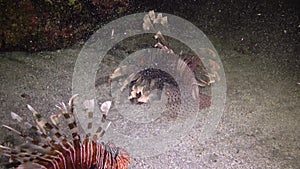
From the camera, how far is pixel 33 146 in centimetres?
204

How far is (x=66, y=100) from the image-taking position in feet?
12.1

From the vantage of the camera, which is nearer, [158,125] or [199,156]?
[199,156]

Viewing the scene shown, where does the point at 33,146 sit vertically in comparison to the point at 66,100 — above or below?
below

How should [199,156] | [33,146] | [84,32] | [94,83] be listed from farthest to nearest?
1. [84,32]
2. [94,83]
3. [199,156]
4. [33,146]

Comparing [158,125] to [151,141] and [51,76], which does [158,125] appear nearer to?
[151,141]

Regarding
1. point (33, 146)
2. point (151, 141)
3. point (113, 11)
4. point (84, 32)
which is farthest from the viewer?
point (113, 11)

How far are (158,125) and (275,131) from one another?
1.22 m

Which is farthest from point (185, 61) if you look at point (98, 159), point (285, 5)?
point (285, 5)

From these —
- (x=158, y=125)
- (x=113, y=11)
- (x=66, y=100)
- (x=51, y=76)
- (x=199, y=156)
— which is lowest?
(x=199, y=156)

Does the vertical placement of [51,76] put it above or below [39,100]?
above

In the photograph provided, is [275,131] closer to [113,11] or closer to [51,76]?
[51,76]

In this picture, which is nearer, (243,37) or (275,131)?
(275,131)

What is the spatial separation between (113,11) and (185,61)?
6.63ft

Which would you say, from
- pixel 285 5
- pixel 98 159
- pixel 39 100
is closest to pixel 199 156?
pixel 98 159
